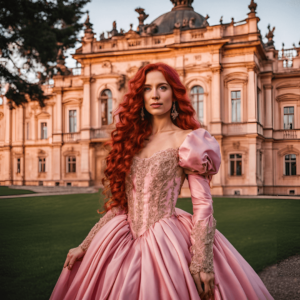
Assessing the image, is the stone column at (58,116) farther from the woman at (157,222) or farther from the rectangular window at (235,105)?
the woman at (157,222)

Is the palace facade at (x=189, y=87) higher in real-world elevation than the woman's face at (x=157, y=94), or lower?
higher

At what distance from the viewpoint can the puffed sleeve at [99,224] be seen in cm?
203

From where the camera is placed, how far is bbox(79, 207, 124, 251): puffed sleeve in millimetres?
2029

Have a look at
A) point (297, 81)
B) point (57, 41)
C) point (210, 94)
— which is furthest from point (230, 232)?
point (210, 94)

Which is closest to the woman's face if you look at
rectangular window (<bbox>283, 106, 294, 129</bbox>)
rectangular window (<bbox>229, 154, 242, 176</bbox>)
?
rectangular window (<bbox>283, 106, 294, 129</bbox>)

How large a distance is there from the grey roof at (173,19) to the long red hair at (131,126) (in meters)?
20.0

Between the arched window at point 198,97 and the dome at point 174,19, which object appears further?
the dome at point 174,19

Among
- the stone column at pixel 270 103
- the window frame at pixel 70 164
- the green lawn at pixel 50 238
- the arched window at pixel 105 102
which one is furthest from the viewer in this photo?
the arched window at pixel 105 102

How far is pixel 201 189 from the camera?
1.88 metres

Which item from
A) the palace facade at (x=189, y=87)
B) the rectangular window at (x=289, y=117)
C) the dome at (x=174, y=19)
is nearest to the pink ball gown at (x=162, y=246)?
the rectangular window at (x=289, y=117)

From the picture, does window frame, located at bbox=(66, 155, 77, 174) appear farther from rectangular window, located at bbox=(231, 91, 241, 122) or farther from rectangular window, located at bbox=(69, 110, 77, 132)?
rectangular window, located at bbox=(231, 91, 241, 122)

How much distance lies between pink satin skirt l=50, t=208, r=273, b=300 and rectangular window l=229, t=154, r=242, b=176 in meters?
15.5

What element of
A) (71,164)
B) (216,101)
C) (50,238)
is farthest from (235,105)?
(50,238)

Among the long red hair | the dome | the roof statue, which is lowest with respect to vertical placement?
the long red hair
